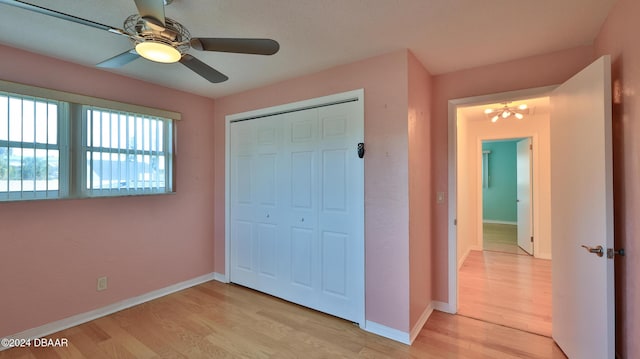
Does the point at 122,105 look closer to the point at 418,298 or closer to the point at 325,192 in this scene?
the point at 325,192

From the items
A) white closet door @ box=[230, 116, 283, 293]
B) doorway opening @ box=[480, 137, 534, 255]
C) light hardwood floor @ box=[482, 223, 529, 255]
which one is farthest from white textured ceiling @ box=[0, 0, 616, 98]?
doorway opening @ box=[480, 137, 534, 255]

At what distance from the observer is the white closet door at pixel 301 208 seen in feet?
8.48

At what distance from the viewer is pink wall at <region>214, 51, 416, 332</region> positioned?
230 centimetres

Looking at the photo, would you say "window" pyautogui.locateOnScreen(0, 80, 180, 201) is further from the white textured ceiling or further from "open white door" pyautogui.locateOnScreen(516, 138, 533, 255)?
"open white door" pyautogui.locateOnScreen(516, 138, 533, 255)

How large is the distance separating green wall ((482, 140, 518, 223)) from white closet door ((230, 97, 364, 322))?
7.15 meters

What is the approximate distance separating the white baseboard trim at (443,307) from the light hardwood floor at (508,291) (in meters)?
0.10

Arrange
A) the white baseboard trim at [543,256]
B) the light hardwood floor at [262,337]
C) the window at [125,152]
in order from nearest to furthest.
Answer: the light hardwood floor at [262,337]
the window at [125,152]
the white baseboard trim at [543,256]

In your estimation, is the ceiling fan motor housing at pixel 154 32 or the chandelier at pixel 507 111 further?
the chandelier at pixel 507 111

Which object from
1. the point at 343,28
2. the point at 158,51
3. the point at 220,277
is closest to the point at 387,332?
the point at 220,277

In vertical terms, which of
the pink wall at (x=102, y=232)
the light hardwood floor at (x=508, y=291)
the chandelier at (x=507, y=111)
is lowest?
the light hardwood floor at (x=508, y=291)

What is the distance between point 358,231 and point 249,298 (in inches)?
60.9

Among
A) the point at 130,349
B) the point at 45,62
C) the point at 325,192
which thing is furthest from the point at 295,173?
the point at 45,62

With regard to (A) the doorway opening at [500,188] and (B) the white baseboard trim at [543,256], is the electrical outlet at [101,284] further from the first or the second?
(A) the doorway opening at [500,188]

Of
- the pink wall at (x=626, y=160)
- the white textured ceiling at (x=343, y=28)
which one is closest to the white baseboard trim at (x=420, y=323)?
the pink wall at (x=626, y=160)
